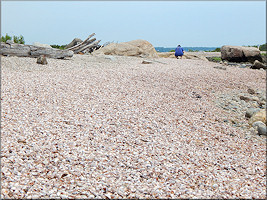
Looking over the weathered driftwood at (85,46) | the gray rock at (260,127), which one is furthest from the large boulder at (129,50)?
the gray rock at (260,127)

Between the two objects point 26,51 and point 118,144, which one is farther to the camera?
point 26,51

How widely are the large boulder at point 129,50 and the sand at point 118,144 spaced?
10.4m

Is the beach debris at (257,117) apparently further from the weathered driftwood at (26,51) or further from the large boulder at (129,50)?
the large boulder at (129,50)

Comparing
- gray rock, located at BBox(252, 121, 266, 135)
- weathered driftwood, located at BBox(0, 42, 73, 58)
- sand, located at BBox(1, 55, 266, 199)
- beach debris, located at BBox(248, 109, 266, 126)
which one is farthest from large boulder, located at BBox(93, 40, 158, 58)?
gray rock, located at BBox(252, 121, 266, 135)

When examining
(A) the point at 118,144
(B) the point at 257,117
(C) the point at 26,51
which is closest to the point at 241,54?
(B) the point at 257,117

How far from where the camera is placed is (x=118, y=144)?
206 inches

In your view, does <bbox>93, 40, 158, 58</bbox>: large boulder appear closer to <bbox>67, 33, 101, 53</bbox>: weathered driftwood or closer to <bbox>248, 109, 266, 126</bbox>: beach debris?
<bbox>67, 33, 101, 53</bbox>: weathered driftwood

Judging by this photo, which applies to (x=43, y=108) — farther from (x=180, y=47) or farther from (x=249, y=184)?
(x=180, y=47)

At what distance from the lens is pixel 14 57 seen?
13.0 m

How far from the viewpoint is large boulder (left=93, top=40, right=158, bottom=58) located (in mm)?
20000

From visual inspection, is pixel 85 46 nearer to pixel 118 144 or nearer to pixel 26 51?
pixel 26 51

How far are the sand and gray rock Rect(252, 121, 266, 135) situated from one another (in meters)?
0.46

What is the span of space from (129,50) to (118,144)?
1552 cm

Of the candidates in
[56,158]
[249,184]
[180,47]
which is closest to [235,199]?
[249,184]
